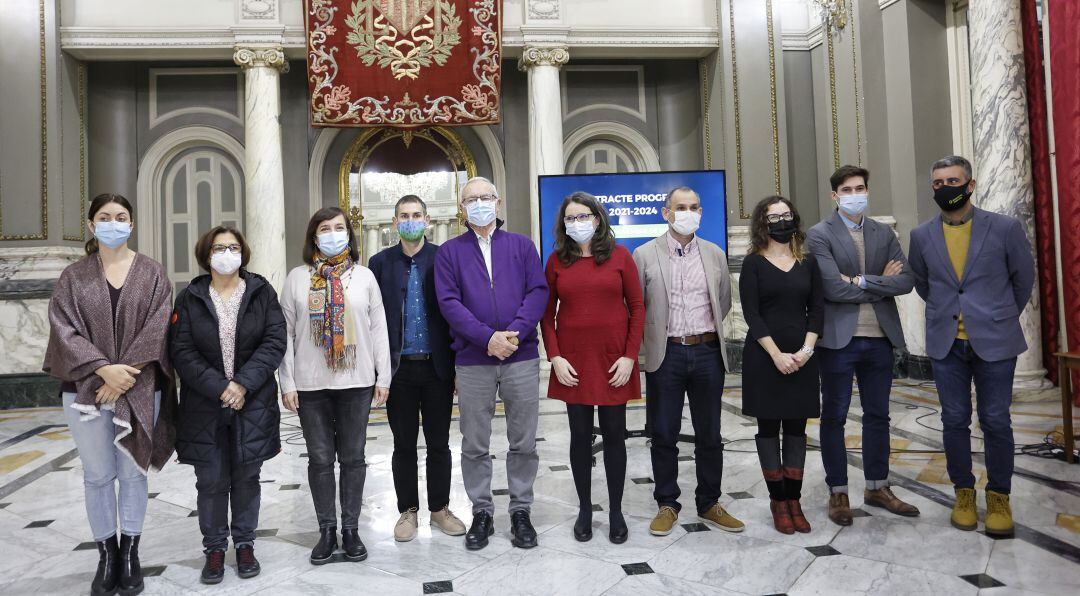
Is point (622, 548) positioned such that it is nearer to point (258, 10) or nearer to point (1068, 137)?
point (1068, 137)

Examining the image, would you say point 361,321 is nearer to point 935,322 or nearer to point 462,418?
point 462,418

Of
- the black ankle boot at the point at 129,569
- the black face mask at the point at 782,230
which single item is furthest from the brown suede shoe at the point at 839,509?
the black ankle boot at the point at 129,569

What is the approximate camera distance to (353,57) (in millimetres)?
7984

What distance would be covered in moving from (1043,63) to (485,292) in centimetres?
564

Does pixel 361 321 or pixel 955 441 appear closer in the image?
pixel 361 321

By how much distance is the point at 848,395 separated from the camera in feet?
11.1

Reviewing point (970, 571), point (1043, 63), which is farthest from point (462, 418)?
point (1043, 63)

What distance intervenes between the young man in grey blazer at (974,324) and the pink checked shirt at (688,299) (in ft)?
3.32

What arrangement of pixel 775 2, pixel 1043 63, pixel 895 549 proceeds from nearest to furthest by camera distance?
pixel 895 549, pixel 1043 63, pixel 775 2

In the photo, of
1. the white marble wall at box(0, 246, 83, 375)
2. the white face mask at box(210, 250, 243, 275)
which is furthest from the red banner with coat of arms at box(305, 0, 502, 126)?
the white face mask at box(210, 250, 243, 275)

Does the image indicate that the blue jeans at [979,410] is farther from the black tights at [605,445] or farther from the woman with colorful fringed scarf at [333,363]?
the woman with colorful fringed scarf at [333,363]

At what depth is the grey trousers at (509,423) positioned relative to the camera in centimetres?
316

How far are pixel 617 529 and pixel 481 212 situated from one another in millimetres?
1475

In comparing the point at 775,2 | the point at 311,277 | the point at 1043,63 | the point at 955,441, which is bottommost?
the point at 955,441
